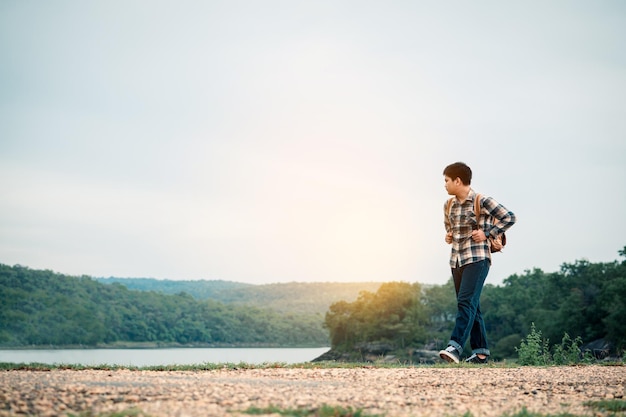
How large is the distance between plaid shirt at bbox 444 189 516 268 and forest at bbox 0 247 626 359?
56.7 metres

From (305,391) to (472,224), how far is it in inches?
198

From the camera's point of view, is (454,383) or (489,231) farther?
(489,231)

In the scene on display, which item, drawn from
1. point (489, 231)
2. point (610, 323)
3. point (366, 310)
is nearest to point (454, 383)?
point (489, 231)

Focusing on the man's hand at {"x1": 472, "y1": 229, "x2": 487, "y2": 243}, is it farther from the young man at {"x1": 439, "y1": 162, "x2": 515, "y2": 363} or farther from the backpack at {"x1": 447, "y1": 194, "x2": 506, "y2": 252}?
the backpack at {"x1": 447, "y1": 194, "x2": 506, "y2": 252}

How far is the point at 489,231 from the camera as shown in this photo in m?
10.8

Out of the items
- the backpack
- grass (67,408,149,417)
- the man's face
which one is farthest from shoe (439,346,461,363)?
grass (67,408,149,417)

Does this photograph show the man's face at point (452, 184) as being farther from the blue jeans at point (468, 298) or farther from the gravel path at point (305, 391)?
the gravel path at point (305, 391)

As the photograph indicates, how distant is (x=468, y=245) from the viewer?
10.9 meters

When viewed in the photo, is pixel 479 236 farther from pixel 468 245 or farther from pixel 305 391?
pixel 305 391

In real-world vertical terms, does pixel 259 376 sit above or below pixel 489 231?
below

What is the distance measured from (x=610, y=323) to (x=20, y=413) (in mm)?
64274

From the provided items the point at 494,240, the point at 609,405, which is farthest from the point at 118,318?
the point at 609,405

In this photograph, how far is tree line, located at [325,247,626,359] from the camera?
6844 centimetres

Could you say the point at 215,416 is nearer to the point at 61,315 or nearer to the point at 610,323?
the point at 610,323
